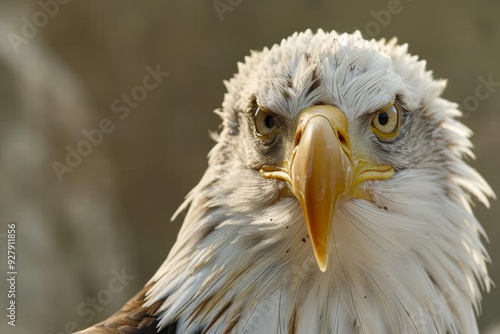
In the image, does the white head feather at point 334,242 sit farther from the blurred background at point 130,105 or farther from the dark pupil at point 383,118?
the blurred background at point 130,105

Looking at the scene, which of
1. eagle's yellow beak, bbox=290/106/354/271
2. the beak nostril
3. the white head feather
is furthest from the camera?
the white head feather

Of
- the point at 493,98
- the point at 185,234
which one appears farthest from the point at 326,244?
the point at 493,98

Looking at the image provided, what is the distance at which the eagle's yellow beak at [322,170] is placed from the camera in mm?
1753

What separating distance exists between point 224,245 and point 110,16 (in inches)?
127

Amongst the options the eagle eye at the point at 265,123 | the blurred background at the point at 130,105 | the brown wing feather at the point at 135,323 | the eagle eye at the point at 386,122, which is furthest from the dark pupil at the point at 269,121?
the blurred background at the point at 130,105

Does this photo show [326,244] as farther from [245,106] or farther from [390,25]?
[390,25]

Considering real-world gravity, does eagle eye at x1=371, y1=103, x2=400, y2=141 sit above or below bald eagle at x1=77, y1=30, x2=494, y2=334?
above

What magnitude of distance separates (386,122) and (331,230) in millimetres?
409

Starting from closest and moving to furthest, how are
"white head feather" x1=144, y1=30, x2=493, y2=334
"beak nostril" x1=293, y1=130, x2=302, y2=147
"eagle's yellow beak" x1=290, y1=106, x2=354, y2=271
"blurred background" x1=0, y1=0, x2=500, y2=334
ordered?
1. "eagle's yellow beak" x1=290, y1=106, x2=354, y2=271
2. "beak nostril" x1=293, y1=130, x2=302, y2=147
3. "white head feather" x1=144, y1=30, x2=493, y2=334
4. "blurred background" x1=0, y1=0, x2=500, y2=334

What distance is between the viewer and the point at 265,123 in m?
2.13

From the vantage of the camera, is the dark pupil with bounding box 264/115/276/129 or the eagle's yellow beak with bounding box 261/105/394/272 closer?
the eagle's yellow beak with bounding box 261/105/394/272

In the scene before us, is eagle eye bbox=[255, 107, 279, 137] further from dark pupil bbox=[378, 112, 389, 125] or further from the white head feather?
dark pupil bbox=[378, 112, 389, 125]

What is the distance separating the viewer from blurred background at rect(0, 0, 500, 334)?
469cm

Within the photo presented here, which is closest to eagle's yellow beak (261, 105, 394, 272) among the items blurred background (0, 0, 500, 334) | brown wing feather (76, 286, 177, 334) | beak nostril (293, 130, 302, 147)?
beak nostril (293, 130, 302, 147)
